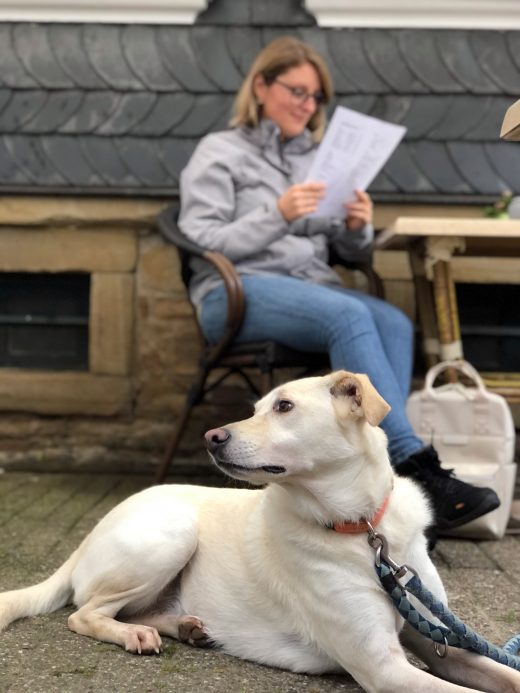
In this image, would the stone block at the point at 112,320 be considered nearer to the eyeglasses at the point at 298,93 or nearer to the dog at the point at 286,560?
the eyeglasses at the point at 298,93

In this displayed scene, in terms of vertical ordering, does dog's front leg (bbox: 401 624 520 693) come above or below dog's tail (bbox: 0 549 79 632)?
below

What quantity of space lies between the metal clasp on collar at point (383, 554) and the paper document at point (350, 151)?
6.71ft

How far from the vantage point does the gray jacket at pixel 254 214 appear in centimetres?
410

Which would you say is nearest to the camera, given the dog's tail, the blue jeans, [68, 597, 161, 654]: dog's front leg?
[68, 597, 161, 654]: dog's front leg

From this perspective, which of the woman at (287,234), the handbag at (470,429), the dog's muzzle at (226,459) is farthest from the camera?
the handbag at (470,429)

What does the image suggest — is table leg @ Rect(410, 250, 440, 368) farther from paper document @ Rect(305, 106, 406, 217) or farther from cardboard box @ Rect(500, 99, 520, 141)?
cardboard box @ Rect(500, 99, 520, 141)

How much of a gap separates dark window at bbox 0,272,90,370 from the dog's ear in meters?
3.22

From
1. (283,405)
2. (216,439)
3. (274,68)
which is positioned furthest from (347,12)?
(216,439)

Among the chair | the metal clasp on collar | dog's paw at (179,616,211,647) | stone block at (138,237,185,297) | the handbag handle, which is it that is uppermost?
stone block at (138,237,185,297)

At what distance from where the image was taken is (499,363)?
523cm

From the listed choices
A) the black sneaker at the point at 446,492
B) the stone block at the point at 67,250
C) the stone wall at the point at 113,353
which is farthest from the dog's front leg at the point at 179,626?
the stone block at the point at 67,250

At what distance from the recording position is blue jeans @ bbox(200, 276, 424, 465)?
348cm

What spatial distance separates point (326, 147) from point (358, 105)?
1256mm

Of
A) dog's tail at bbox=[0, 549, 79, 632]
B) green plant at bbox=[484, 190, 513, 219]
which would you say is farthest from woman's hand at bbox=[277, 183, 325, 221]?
dog's tail at bbox=[0, 549, 79, 632]
